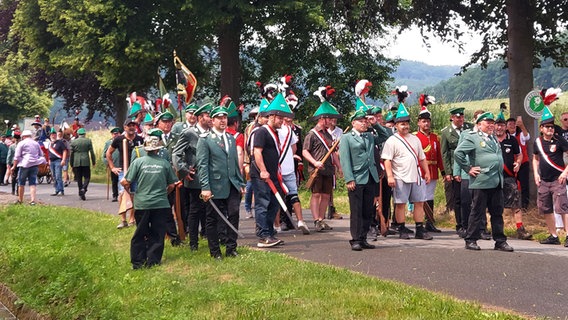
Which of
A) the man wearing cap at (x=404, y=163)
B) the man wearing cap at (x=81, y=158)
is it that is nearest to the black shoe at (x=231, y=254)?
the man wearing cap at (x=404, y=163)

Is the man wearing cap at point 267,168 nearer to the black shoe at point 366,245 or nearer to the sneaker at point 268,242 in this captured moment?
the sneaker at point 268,242

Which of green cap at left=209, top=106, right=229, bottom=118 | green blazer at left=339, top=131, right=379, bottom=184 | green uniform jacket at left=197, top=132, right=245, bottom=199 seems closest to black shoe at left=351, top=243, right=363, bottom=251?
green blazer at left=339, top=131, right=379, bottom=184

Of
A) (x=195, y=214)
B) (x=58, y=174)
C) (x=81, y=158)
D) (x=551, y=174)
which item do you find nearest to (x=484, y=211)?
(x=551, y=174)

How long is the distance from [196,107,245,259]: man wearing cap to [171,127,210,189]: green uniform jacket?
1.87 feet

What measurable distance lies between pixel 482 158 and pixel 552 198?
1.72 meters

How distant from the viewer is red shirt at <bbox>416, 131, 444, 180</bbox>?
11961mm

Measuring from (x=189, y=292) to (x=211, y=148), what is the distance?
244 cm

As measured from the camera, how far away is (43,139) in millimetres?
26875

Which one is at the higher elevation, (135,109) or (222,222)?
(135,109)

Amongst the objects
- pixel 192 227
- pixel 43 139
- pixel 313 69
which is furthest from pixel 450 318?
pixel 43 139

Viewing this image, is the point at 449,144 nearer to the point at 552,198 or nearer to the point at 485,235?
the point at 485,235

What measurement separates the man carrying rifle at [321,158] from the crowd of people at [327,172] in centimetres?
2

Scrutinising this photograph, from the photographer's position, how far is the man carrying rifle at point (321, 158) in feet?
39.0

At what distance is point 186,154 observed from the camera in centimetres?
1019
